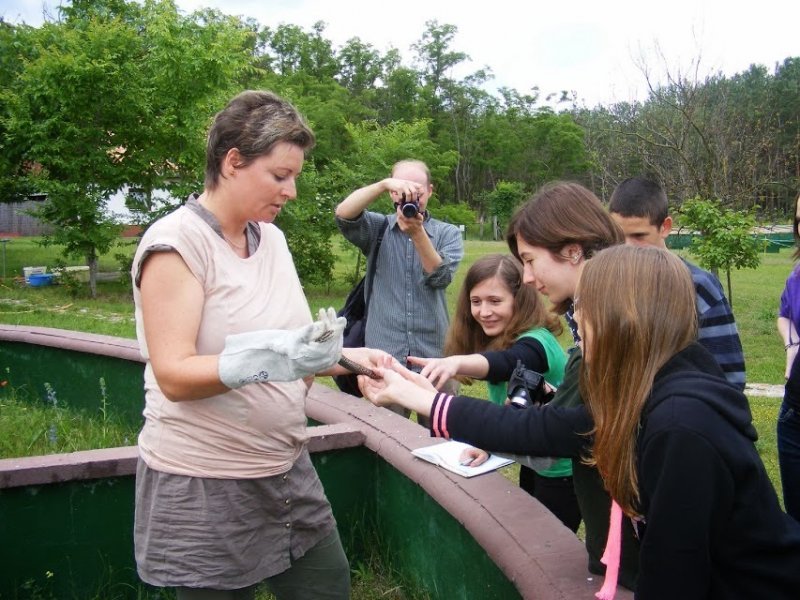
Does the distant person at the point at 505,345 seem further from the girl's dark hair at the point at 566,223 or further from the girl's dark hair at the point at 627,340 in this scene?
the girl's dark hair at the point at 627,340

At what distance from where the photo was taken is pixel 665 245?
3.24 meters

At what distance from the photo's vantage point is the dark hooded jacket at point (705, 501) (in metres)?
1.30

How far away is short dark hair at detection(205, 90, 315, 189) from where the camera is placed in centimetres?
189

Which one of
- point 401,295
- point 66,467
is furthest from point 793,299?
point 66,467

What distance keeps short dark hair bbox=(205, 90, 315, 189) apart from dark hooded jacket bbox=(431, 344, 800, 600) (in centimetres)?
108

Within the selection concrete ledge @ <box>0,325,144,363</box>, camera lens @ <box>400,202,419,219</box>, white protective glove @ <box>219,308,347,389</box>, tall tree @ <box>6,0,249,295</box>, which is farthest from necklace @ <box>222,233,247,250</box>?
tall tree @ <box>6,0,249,295</box>

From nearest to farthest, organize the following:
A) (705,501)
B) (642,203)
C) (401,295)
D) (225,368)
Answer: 1. (705,501)
2. (225,368)
3. (642,203)
4. (401,295)

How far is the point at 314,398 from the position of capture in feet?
12.1

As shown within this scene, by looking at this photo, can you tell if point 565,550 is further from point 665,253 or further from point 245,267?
point 245,267

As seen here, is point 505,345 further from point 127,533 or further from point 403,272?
point 127,533

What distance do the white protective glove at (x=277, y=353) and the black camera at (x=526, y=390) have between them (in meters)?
0.59

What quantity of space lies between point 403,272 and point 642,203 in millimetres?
1268

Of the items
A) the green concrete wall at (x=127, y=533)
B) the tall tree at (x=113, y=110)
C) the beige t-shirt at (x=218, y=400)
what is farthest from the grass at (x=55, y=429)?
the tall tree at (x=113, y=110)

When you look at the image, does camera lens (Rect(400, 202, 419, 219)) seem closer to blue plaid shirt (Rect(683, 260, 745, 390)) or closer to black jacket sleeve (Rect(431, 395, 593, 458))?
blue plaid shirt (Rect(683, 260, 745, 390))
